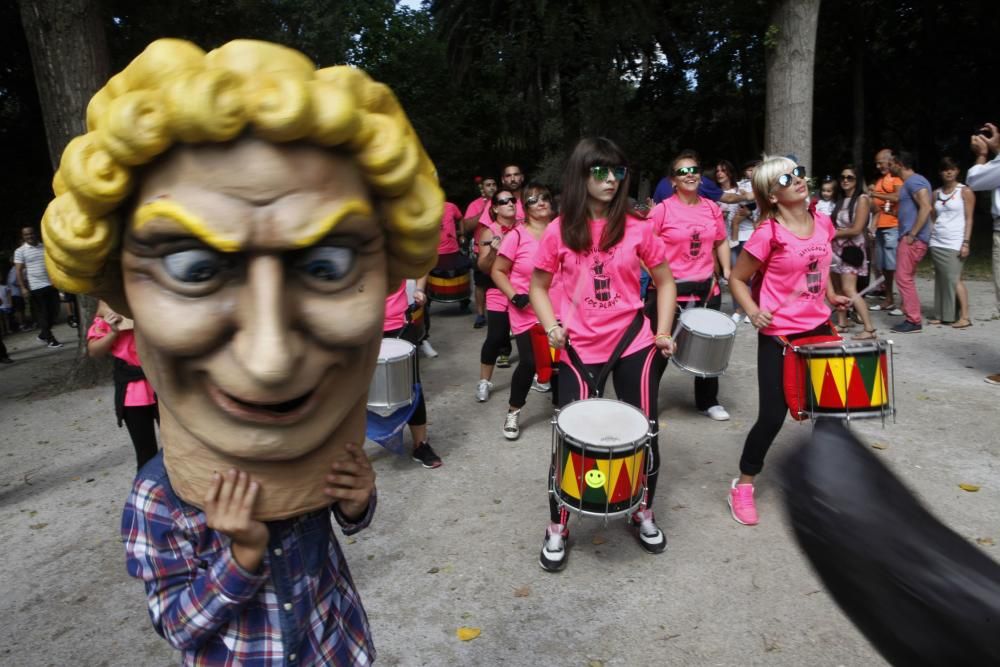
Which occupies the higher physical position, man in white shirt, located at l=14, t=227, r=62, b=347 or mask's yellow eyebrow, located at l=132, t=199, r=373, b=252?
mask's yellow eyebrow, located at l=132, t=199, r=373, b=252

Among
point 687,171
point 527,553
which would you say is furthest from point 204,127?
point 687,171

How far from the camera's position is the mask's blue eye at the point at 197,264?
124cm

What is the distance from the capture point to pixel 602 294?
3.63 m

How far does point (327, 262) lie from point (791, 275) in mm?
3175

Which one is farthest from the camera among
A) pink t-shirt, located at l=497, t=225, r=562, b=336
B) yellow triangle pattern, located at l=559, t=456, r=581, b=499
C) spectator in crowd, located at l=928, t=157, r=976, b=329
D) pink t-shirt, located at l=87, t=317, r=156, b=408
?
spectator in crowd, located at l=928, t=157, r=976, b=329

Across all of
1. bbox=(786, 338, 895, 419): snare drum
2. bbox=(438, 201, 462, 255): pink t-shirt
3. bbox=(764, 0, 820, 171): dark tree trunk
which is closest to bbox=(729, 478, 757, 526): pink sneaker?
bbox=(786, 338, 895, 419): snare drum

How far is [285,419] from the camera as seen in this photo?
4.42 ft

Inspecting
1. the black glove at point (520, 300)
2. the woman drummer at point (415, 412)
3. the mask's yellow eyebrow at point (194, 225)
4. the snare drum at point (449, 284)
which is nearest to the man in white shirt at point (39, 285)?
the snare drum at point (449, 284)

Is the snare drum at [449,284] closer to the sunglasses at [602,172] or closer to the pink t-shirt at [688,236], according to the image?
the pink t-shirt at [688,236]

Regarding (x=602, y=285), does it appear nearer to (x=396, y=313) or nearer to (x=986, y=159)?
(x=396, y=313)

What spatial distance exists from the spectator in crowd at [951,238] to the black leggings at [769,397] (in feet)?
16.2

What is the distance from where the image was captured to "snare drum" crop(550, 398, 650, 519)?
A: 121 inches

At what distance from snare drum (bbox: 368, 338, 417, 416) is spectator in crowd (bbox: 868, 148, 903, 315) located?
21.4ft

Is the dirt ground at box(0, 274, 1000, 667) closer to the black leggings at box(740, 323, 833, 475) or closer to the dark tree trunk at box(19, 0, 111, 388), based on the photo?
the black leggings at box(740, 323, 833, 475)
